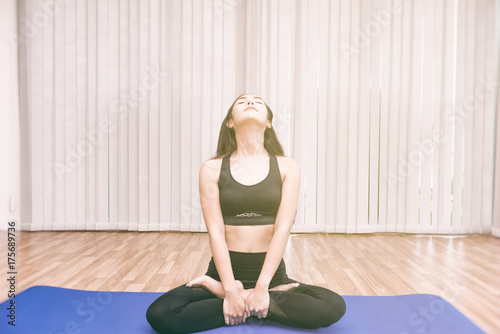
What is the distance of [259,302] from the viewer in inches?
50.6

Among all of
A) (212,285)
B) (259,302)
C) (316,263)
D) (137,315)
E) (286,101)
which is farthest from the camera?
(286,101)

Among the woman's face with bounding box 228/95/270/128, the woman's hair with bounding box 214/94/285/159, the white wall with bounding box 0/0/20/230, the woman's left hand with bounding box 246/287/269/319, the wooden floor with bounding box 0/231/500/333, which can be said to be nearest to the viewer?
the woman's left hand with bounding box 246/287/269/319

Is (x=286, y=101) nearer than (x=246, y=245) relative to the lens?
No

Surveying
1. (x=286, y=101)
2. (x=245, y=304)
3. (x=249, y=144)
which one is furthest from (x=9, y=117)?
(x=245, y=304)

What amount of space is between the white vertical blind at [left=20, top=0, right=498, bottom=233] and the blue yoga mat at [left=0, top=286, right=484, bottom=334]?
1.72 meters

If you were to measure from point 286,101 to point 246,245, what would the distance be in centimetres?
221

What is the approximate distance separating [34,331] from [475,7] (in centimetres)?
413

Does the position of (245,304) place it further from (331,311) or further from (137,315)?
(137,315)

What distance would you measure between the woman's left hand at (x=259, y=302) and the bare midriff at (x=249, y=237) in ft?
0.59

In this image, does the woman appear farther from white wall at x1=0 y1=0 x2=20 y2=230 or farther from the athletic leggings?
white wall at x1=0 y1=0 x2=20 y2=230

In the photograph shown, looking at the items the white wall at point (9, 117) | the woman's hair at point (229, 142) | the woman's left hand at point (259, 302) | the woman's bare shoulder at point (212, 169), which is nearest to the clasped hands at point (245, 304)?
the woman's left hand at point (259, 302)

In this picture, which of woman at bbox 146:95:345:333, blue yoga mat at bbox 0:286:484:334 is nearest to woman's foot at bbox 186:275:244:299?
woman at bbox 146:95:345:333

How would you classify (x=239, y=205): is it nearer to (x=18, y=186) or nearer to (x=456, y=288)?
(x=456, y=288)

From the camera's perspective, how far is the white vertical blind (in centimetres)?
340
